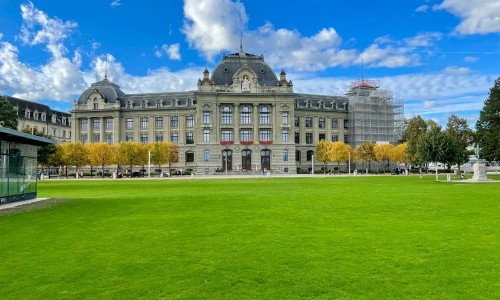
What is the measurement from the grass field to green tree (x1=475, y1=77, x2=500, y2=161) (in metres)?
52.6

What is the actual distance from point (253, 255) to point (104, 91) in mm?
112197

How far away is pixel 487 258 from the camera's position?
1054cm

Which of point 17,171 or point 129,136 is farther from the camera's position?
point 129,136

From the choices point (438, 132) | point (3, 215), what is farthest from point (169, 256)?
point (438, 132)

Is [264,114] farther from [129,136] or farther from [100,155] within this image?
[100,155]

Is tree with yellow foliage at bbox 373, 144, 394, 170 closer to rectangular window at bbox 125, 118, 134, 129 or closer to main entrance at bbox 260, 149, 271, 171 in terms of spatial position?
main entrance at bbox 260, 149, 271, 171

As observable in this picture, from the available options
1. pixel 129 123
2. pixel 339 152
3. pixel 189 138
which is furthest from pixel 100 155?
pixel 339 152

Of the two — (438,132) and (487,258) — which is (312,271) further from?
(438,132)

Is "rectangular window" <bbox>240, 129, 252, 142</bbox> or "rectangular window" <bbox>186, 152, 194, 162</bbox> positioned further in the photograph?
"rectangular window" <bbox>186, 152, 194, 162</bbox>

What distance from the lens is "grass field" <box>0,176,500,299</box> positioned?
8.37 meters

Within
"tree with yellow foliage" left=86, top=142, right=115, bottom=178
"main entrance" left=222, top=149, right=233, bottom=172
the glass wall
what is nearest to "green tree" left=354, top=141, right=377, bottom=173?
"main entrance" left=222, top=149, right=233, bottom=172

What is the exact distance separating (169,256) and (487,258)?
7.67 metres

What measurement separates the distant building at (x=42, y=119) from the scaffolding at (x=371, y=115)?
265ft

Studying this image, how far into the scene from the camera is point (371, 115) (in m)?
114
